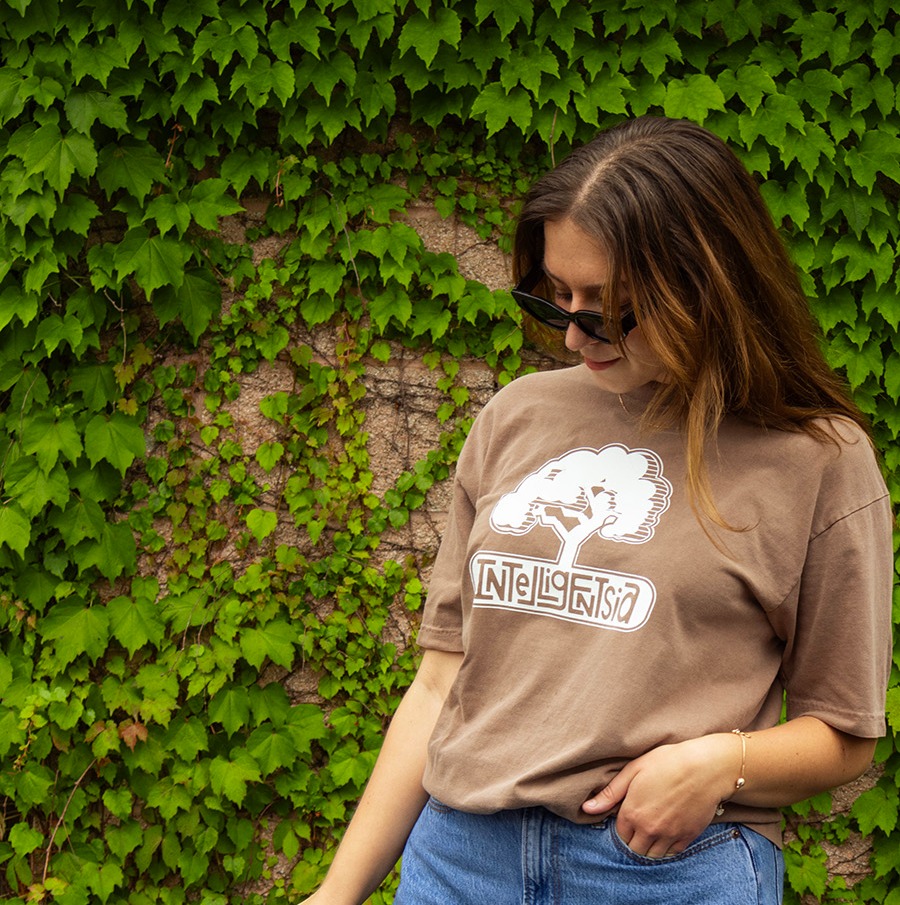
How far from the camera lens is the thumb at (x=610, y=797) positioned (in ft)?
3.67

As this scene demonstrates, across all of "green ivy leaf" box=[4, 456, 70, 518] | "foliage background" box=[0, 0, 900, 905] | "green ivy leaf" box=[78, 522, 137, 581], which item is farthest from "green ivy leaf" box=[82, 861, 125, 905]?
"green ivy leaf" box=[4, 456, 70, 518]

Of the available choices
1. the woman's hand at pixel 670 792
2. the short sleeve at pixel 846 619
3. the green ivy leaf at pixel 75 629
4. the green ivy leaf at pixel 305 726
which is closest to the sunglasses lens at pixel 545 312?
the short sleeve at pixel 846 619

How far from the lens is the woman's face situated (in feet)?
4.19

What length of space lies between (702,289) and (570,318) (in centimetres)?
17

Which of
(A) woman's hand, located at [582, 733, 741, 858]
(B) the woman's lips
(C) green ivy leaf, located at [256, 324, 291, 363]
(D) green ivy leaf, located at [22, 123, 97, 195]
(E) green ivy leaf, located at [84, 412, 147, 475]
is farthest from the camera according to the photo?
(C) green ivy leaf, located at [256, 324, 291, 363]

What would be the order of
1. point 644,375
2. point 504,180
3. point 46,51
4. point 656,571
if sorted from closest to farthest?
1. point 656,571
2. point 644,375
3. point 46,51
4. point 504,180

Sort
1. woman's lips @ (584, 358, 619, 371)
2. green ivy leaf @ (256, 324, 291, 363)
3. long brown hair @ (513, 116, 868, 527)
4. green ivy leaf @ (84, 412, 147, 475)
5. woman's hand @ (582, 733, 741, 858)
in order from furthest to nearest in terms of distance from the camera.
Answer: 1. green ivy leaf @ (256, 324, 291, 363)
2. green ivy leaf @ (84, 412, 147, 475)
3. woman's lips @ (584, 358, 619, 371)
4. long brown hair @ (513, 116, 868, 527)
5. woman's hand @ (582, 733, 741, 858)

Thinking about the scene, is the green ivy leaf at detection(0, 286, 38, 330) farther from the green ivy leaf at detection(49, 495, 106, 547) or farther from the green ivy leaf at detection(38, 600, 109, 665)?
the green ivy leaf at detection(38, 600, 109, 665)

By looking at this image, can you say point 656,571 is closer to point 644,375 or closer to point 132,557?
point 644,375

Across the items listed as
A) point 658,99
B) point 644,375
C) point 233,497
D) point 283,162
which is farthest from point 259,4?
point 644,375

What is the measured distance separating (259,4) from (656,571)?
232cm

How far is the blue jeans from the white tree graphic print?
0.33m

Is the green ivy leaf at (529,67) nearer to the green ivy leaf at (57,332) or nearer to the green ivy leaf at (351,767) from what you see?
the green ivy leaf at (57,332)

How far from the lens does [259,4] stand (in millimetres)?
2812
